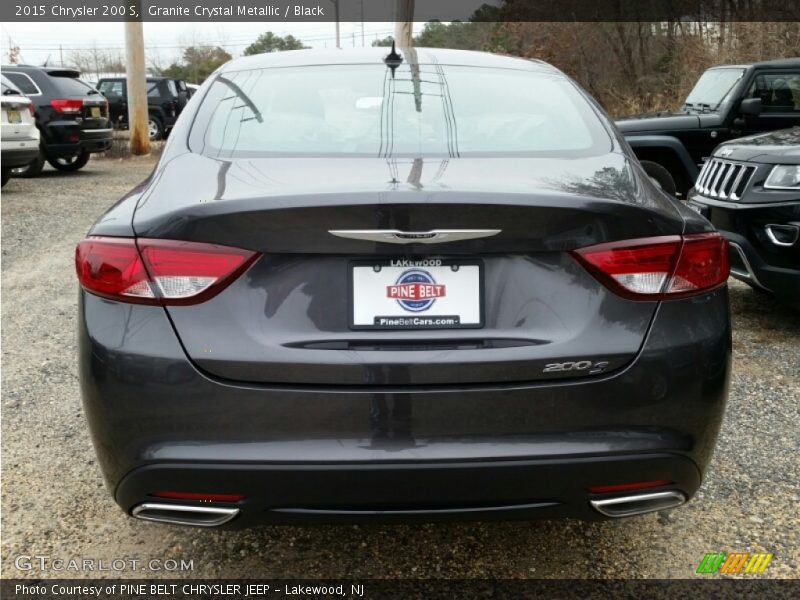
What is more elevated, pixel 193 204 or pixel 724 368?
pixel 193 204

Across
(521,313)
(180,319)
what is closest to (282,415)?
(180,319)

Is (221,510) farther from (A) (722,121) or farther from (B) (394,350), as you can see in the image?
(A) (722,121)

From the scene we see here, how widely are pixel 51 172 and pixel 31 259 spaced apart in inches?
326

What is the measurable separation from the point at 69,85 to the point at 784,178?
12218 mm

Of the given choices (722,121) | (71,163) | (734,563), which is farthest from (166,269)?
(71,163)

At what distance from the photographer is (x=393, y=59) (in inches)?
119

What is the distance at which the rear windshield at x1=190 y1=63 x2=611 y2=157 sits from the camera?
8.00 feet

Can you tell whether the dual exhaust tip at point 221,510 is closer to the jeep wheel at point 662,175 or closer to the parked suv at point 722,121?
the jeep wheel at point 662,175

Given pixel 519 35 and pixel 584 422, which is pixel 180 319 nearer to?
pixel 584 422

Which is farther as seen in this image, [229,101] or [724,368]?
[229,101]

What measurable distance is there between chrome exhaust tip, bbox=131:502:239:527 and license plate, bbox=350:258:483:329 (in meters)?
0.58

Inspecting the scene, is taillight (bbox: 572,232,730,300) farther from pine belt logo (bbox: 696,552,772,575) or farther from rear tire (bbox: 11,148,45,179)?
rear tire (bbox: 11,148,45,179)

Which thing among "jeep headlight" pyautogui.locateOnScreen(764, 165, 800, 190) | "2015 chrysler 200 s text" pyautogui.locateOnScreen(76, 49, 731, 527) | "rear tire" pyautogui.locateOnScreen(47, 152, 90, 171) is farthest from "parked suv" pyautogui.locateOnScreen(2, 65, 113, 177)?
"2015 chrysler 200 s text" pyautogui.locateOnScreen(76, 49, 731, 527)

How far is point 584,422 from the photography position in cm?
195
